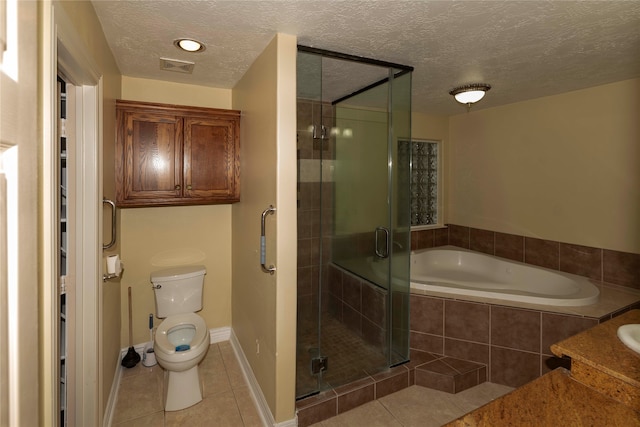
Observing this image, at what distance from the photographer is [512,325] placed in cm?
252

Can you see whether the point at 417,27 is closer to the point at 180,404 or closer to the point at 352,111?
the point at 352,111

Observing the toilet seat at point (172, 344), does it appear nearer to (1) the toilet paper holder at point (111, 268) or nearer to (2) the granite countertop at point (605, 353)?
(1) the toilet paper holder at point (111, 268)

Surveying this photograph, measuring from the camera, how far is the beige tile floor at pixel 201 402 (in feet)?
7.16

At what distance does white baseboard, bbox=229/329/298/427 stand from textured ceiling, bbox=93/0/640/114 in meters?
2.28

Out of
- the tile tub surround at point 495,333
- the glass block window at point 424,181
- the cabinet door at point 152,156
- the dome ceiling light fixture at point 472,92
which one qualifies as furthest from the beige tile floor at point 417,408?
the dome ceiling light fixture at point 472,92

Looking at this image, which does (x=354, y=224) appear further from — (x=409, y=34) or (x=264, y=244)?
(x=409, y=34)

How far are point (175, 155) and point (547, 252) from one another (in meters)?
3.61

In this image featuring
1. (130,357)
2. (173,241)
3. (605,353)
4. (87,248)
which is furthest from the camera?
(173,241)

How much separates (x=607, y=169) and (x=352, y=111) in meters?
2.30

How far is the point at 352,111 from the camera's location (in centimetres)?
276

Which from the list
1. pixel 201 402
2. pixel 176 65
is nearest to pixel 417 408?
→ pixel 201 402

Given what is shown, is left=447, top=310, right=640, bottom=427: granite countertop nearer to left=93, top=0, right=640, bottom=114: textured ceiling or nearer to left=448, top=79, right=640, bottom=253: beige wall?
left=93, top=0, right=640, bottom=114: textured ceiling

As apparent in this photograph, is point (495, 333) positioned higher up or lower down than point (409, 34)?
lower down

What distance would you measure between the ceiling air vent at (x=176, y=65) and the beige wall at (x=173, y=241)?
0.36m
